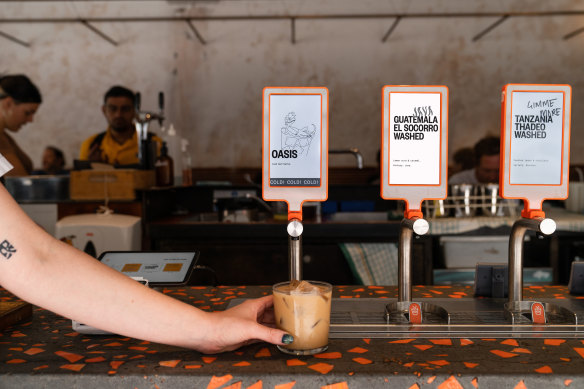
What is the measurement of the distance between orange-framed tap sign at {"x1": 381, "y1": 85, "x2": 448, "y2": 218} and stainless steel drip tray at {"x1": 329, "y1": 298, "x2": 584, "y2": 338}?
220 millimetres

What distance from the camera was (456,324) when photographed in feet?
2.87

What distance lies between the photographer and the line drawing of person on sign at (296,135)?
3.01 feet

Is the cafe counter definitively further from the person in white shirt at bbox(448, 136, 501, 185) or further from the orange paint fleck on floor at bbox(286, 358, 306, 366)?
the person in white shirt at bbox(448, 136, 501, 185)

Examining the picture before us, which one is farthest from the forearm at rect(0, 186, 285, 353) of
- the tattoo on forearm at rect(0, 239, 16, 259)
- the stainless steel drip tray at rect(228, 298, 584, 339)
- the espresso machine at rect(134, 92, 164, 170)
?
the espresso machine at rect(134, 92, 164, 170)

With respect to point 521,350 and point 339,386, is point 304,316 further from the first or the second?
point 521,350

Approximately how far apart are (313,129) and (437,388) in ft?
1.68

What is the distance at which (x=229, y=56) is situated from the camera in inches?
229

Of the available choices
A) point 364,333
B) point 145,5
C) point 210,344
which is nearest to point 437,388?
point 364,333

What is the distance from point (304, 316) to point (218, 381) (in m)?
0.16

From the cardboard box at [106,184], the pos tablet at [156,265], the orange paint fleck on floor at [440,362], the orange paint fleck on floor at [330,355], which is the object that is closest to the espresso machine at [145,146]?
the cardboard box at [106,184]

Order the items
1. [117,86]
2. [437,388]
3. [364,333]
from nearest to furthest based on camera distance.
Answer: [437,388] < [364,333] < [117,86]

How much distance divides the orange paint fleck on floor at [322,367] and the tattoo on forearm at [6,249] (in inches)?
18.2

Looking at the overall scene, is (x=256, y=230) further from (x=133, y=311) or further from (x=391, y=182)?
(x=133, y=311)

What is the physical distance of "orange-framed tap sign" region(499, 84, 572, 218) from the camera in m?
0.91
